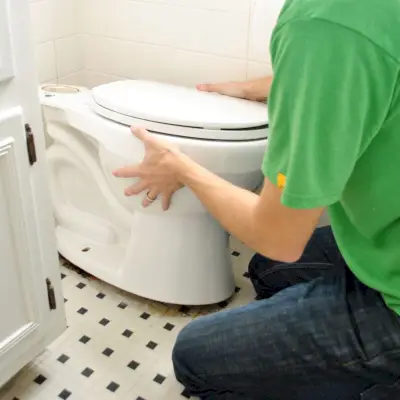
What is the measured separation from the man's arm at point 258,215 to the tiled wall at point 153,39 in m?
0.55

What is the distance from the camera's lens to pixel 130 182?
1186mm

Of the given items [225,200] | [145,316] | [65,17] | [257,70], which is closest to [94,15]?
[65,17]

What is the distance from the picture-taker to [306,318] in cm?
84

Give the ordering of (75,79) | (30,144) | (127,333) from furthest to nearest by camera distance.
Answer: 1. (75,79)
2. (127,333)
3. (30,144)

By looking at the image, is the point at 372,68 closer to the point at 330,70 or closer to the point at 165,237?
the point at 330,70

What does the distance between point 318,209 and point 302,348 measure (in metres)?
0.25

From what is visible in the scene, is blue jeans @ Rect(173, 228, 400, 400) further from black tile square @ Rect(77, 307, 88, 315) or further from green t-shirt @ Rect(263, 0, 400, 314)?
black tile square @ Rect(77, 307, 88, 315)

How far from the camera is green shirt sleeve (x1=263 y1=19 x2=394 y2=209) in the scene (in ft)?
1.86

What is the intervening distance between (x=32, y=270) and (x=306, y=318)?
18.3 inches

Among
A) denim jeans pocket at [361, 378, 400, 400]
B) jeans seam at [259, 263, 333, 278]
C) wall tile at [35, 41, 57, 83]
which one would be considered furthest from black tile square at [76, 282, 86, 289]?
denim jeans pocket at [361, 378, 400, 400]

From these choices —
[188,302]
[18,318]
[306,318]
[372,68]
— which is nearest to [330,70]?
[372,68]

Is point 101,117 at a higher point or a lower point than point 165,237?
higher

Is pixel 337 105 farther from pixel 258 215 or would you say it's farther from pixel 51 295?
pixel 51 295

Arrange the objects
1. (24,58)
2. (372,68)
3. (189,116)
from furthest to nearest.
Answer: (189,116), (24,58), (372,68)
